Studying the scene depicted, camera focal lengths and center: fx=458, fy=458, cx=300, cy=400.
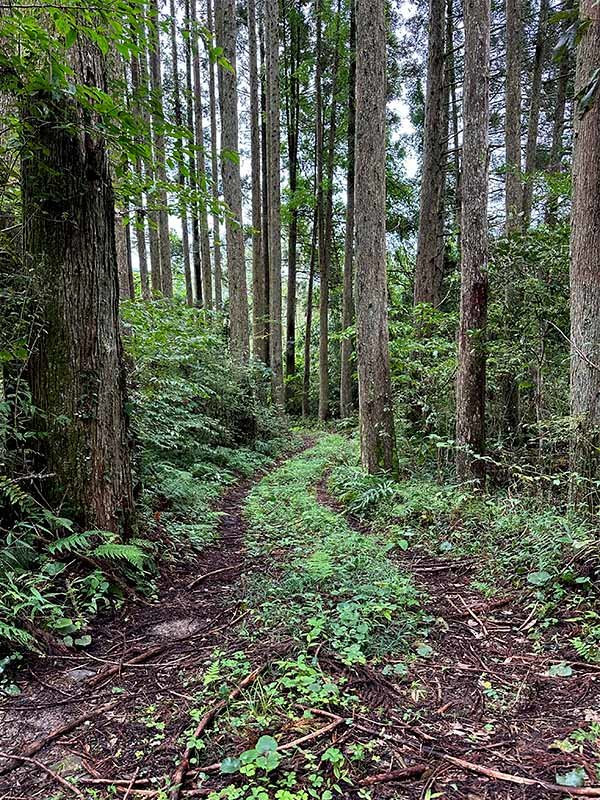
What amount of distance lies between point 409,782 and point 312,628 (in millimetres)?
1070

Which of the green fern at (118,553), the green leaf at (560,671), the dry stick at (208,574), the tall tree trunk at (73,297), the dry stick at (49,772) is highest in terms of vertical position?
the tall tree trunk at (73,297)

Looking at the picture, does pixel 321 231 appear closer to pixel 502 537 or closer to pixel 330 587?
pixel 502 537

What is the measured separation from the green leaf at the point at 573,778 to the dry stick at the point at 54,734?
1962 millimetres

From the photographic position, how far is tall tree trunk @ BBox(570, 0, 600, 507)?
14.2ft

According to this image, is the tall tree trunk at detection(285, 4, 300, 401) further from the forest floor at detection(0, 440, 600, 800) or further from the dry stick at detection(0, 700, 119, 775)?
the dry stick at detection(0, 700, 119, 775)

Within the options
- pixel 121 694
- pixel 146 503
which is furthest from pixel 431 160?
pixel 121 694

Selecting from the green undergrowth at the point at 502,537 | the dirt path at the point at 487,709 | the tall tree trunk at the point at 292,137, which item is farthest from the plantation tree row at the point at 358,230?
the tall tree trunk at the point at 292,137

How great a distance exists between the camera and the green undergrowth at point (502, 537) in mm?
2979

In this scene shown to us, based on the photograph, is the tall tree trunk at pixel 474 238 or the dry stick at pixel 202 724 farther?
the tall tree trunk at pixel 474 238

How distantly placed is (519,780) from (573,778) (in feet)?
0.63

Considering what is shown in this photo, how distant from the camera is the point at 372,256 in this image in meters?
6.56

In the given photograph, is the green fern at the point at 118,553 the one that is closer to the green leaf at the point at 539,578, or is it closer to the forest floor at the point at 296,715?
the forest floor at the point at 296,715

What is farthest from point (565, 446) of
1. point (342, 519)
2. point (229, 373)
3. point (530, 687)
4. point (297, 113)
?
point (297, 113)

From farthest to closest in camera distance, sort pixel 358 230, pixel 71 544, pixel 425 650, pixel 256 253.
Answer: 1. pixel 256 253
2. pixel 358 230
3. pixel 71 544
4. pixel 425 650
